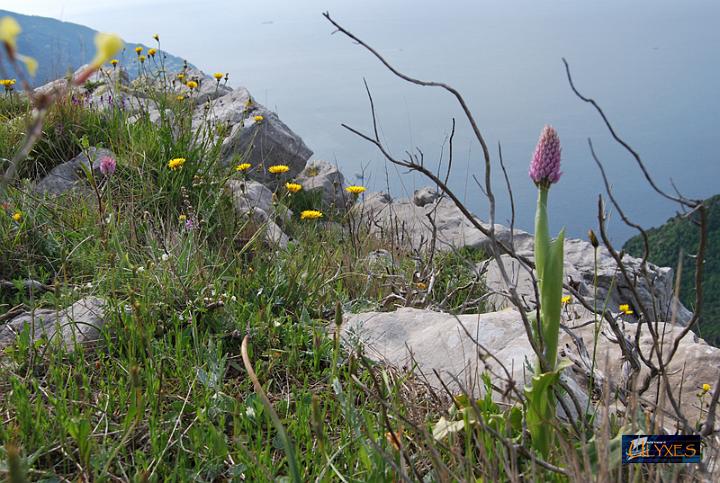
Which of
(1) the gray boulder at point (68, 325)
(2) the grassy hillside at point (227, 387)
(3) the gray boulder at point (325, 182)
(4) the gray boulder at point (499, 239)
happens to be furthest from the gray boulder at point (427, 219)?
(1) the gray boulder at point (68, 325)

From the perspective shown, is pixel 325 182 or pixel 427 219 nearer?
pixel 325 182

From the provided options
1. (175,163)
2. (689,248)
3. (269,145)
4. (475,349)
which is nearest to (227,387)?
(475,349)

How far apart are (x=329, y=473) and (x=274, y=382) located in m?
0.54

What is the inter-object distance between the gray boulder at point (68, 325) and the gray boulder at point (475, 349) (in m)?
0.87

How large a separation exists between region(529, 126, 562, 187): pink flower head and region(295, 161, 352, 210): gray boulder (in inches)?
201

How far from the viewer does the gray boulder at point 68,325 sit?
2.00 metres

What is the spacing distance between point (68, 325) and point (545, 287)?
1608 millimetres

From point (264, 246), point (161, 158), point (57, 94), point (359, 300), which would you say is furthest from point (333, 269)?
point (57, 94)

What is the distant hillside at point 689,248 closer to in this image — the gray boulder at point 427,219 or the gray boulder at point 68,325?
the gray boulder at point 427,219

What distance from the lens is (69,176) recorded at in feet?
13.2

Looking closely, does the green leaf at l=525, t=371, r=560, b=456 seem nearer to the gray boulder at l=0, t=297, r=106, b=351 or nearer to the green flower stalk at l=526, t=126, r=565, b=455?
the green flower stalk at l=526, t=126, r=565, b=455

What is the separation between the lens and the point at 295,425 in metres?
1.67

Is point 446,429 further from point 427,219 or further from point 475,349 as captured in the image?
point 427,219

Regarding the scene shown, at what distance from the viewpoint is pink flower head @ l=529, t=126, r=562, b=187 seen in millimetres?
1469
